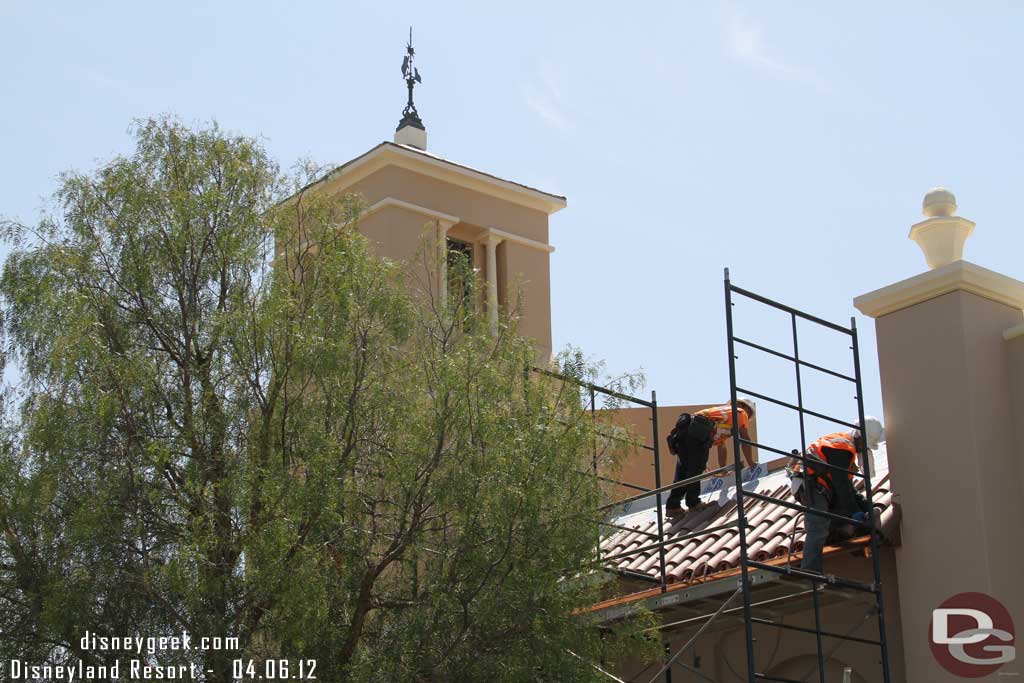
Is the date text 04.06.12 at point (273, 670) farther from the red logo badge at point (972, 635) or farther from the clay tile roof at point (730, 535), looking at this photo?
the red logo badge at point (972, 635)

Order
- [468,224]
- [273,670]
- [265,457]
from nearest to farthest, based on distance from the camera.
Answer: [273,670], [265,457], [468,224]

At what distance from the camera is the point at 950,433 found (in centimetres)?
1116

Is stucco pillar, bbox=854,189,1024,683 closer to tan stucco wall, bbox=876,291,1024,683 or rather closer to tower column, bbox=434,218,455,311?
tan stucco wall, bbox=876,291,1024,683

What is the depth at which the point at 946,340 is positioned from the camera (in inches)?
447

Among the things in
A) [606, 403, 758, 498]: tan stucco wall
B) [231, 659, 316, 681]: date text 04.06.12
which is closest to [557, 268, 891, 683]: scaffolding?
[231, 659, 316, 681]: date text 04.06.12

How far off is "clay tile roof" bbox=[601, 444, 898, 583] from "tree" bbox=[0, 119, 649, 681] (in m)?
1.07

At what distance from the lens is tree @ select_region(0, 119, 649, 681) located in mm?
9352

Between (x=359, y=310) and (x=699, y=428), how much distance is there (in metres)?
4.41

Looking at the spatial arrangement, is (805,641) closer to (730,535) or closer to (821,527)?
(730,535)

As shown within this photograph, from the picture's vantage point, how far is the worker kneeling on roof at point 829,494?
11102mm

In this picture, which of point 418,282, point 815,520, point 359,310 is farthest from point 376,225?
point 815,520

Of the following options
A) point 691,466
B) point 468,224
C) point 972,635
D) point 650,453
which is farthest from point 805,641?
point 650,453

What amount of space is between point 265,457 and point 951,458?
5.01 metres

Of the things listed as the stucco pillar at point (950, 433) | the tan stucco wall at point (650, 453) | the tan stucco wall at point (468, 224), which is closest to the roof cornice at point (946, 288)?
the stucco pillar at point (950, 433)
